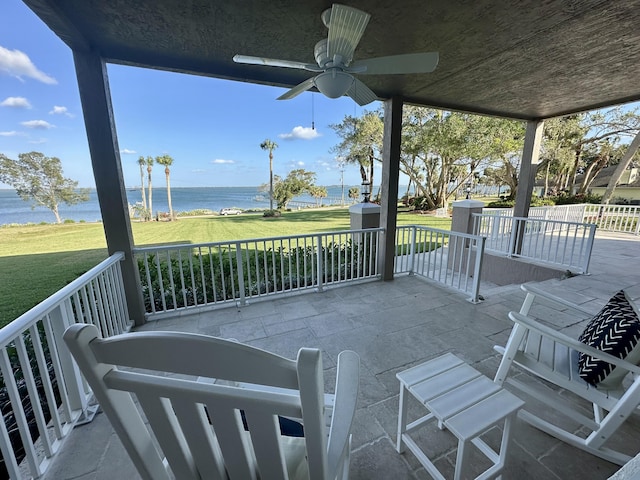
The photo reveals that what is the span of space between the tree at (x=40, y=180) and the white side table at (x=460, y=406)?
12609 mm

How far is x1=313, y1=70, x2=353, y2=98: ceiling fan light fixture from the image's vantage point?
1998 mm

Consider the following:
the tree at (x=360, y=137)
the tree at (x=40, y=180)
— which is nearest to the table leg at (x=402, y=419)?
the tree at (x=360, y=137)

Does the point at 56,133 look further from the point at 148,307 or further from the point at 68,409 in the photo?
the point at 68,409

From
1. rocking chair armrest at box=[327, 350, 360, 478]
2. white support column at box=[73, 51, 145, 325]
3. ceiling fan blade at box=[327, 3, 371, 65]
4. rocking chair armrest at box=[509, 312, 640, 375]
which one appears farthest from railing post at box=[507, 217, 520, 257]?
white support column at box=[73, 51, 145, 325]

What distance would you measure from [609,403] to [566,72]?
349cm

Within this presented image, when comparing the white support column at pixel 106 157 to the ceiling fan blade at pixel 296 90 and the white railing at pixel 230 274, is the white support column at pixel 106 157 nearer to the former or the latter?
the white railing at pixel 230 274

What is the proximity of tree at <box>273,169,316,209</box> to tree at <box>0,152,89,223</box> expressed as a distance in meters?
13.9

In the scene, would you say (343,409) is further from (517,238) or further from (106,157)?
(517,238)

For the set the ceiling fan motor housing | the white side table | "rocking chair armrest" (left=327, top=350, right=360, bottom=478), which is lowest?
the white side table

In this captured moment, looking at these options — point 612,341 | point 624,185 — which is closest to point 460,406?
point 612,341

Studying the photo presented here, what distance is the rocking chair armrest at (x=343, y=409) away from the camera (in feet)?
2.46

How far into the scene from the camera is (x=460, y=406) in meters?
1.24

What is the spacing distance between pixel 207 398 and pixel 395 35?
2822mm

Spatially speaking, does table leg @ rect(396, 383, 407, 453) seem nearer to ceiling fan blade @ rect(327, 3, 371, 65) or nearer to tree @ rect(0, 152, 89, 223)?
ceiling fan blade @ rect(327, 3, 371, 65)
